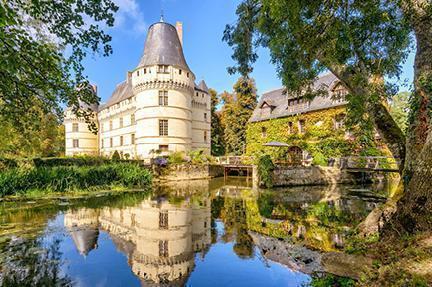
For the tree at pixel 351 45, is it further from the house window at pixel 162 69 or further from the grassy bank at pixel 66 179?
the house window at pixel 162 69

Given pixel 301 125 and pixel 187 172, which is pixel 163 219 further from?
pixel 301 125

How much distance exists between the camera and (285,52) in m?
6.92

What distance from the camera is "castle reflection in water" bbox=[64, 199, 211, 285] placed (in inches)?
177

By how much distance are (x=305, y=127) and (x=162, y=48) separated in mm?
16091

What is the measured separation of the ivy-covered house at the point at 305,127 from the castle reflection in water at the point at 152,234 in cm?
1286

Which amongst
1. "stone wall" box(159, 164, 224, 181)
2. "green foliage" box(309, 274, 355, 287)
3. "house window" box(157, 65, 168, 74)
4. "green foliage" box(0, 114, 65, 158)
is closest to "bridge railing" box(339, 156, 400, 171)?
"stone wall" box(159, 164, 224, 181)

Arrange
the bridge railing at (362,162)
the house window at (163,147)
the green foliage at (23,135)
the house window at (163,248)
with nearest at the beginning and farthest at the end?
the house window at (163,248) → the green foliage at (23,135) → the bridge railing at (362,162) → the house window at (163,147)

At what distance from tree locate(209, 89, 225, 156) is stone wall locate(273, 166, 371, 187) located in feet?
Answer: 70.6

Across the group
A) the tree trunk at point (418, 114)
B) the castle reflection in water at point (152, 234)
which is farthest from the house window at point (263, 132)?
the tree trunk at point (418, 114)

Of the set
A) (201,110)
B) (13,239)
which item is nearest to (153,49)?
(201,110)

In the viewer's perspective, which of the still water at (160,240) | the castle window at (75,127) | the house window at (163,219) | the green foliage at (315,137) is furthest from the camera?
the castle window at (75,127)

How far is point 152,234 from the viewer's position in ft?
20.5

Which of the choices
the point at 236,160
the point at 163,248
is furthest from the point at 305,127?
the point at 163,248

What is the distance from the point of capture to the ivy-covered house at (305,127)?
1941 cm
